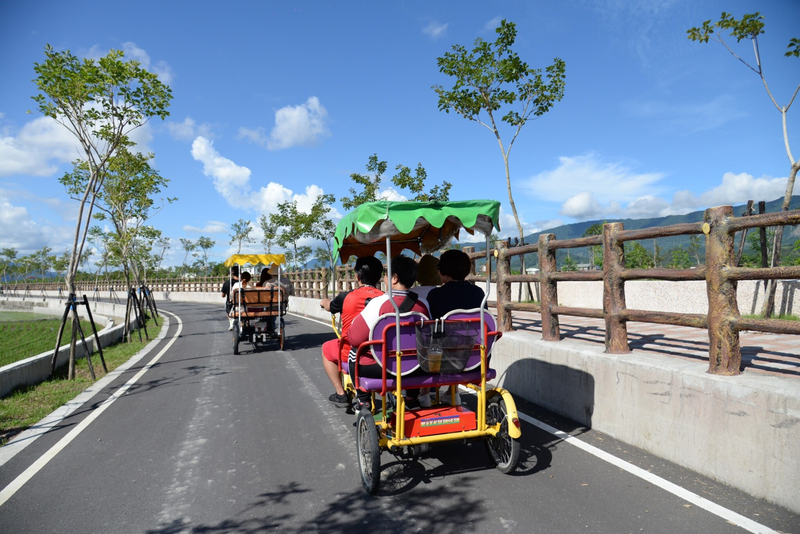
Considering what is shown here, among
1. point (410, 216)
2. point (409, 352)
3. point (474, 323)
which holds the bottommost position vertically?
point (409, 352)

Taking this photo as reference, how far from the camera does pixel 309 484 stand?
4152 mm

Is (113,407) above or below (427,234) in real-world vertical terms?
below

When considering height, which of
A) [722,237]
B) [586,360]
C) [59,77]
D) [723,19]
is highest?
[723,19]

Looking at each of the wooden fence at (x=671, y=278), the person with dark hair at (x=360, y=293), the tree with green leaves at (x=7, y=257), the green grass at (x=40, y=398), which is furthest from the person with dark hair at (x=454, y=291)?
the tree with green leaves at (x=7, y=257)

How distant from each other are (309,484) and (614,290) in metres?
3.58

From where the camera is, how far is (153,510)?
377cm

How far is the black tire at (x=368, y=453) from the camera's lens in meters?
3.88

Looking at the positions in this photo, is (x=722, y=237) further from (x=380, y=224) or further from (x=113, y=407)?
(x=113, y=407)

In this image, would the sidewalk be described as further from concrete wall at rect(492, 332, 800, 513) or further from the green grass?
the green grass

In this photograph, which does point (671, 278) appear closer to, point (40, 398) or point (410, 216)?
point (410, 216)

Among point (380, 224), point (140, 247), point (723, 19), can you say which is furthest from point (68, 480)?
point (140, 247)

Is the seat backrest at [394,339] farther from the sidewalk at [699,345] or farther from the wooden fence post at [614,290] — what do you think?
the sidewalk at [699,345]

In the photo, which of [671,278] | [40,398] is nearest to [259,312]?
[40,398]

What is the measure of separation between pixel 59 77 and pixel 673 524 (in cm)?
1139
